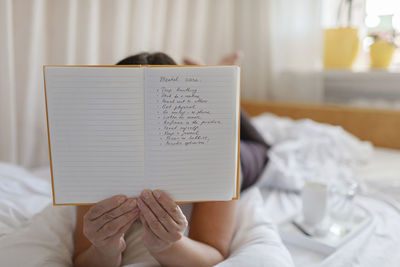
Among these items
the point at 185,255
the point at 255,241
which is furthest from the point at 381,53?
the point at 185,255

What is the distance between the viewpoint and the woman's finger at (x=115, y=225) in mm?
522

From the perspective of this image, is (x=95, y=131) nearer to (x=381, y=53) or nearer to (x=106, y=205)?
(x=106, y=205)

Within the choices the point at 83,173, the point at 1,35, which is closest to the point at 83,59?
the point at 1,35

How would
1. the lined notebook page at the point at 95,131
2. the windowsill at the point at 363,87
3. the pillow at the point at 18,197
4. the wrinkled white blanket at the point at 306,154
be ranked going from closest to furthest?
the lined notebook page at the point at 95,131
the pillow at the point at 18,197
the wrinkled white blanket at the point at 306,154
the windowsill at the point at 363,87

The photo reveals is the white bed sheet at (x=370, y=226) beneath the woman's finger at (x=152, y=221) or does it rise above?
beneath

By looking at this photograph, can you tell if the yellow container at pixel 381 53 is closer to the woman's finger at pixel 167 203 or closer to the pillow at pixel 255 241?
the pillow at pixel 255 241

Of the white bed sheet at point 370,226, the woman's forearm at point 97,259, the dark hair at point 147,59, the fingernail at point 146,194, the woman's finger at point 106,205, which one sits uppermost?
the dark hair at point 147,59

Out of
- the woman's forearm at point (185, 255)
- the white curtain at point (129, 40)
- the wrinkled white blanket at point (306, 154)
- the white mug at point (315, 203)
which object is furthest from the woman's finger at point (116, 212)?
the white curtain at point (129, 40)

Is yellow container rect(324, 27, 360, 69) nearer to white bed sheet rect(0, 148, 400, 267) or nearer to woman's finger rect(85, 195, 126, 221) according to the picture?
white bed sheet rect(0, 148, 400, 267)

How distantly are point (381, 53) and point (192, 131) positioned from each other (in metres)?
1.62

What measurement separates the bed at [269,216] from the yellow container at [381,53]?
0.55 meters

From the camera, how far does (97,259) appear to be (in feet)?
1.97

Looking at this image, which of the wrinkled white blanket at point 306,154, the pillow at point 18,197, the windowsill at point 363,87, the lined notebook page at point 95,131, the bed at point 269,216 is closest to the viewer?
the lined notebook page at point 95,131

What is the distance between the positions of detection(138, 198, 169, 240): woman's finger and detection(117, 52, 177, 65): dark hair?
0.28 meters
